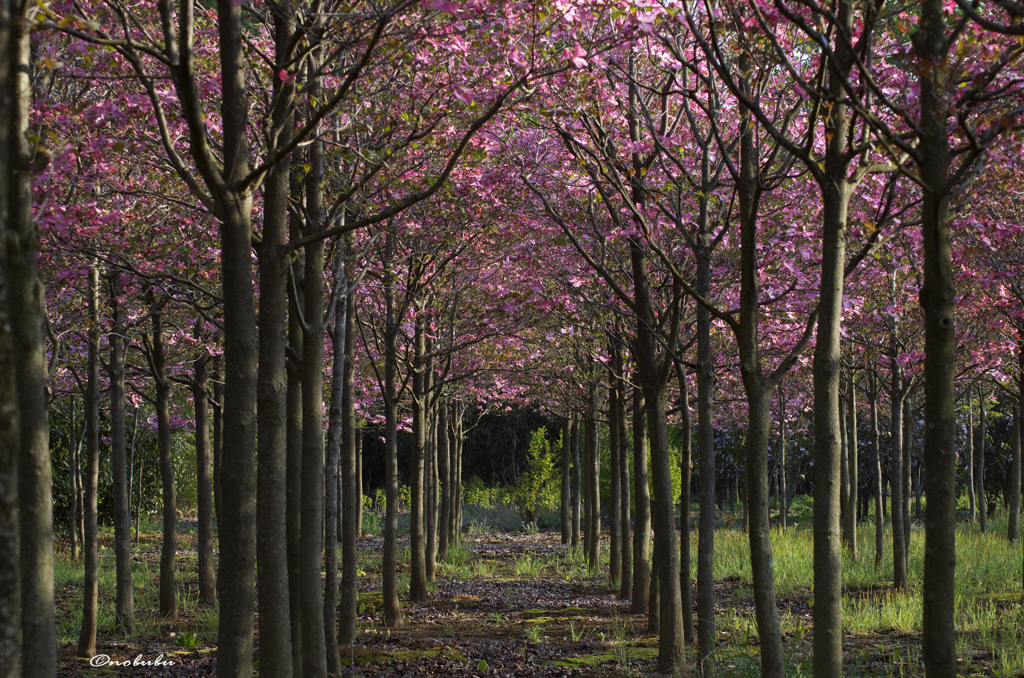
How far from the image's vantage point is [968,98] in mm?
3309

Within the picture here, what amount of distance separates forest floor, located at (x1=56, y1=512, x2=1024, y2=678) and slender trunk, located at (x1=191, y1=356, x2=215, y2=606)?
1.08ft

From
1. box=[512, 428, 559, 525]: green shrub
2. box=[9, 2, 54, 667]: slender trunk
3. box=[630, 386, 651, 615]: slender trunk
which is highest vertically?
box=[9, 2, 54, 667]: slender trunk

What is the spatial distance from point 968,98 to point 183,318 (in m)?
10.2

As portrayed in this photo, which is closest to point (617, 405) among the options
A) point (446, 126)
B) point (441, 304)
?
point (441, 304)

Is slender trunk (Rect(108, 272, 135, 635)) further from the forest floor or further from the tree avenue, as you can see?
the forest floor

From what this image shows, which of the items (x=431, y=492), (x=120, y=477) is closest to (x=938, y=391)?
(x=120, y=477)

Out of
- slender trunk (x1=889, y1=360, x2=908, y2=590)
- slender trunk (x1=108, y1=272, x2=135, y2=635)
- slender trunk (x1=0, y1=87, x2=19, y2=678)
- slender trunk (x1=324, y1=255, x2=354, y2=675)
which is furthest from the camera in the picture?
slender trunk (x1=889, y1=360, x2=908, y2=590)

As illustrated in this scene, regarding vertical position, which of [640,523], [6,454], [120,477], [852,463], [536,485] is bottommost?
[536,485]

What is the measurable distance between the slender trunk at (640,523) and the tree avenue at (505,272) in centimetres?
7

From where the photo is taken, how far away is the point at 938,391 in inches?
132

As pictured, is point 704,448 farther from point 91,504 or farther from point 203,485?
point 203,485

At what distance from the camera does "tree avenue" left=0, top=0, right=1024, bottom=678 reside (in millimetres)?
3602

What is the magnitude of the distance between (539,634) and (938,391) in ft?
23.3

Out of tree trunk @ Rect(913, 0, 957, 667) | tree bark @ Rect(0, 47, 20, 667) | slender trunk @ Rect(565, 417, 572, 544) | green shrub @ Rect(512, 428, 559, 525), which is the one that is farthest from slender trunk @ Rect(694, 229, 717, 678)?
green shrub @ Rect(512, 428, 559, 525)
